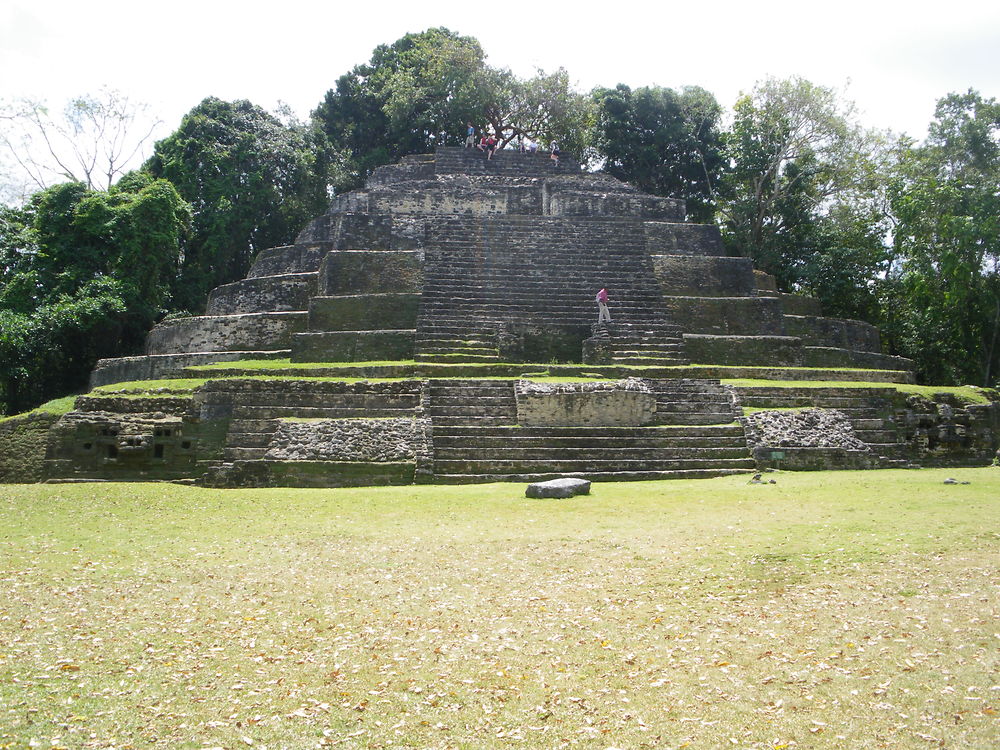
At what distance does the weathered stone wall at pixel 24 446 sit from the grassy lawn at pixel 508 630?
16.5 ft

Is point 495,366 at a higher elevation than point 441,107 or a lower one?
lower

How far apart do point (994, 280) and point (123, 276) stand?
83.8 feet

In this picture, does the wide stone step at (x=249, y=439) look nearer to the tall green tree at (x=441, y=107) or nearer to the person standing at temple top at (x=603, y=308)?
the person standing at temple top at (x=603, y=308)

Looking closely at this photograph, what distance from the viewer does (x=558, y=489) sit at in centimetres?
1020

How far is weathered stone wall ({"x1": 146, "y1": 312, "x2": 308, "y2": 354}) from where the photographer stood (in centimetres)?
1909

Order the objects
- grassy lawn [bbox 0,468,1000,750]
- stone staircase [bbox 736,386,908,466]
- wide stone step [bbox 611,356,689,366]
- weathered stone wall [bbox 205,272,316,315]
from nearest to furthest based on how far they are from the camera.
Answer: grassy lawn [bbox 0,468,1000,750]
stone staircase [bbox 736,386,908,466]
wide stone step [bbox 611,356,689,366]
weathered stone wall [bbox 205,272,316,315]

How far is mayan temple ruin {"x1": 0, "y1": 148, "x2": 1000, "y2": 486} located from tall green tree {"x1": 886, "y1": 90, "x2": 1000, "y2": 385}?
3777 mm

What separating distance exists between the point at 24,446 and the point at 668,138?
2657 cm

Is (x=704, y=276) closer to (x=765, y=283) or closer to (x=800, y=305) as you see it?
(x=765, y=283)

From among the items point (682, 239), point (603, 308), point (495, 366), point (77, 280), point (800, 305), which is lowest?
point (495, 366)

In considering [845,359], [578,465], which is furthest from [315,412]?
[845,359]

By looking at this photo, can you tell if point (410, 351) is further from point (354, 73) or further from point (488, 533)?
point (354, 73)

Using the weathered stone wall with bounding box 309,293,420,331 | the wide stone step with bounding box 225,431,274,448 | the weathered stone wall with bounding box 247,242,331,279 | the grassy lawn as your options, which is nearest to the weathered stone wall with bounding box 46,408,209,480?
the wide stone step with bounding box 225,431,274,448

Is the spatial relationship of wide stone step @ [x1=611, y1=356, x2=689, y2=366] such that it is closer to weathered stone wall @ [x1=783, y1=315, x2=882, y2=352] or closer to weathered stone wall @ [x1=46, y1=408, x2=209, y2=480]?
weathered stone wall @ [x1=783, y1=315, x2=882, y2=352]
